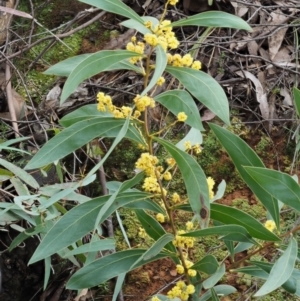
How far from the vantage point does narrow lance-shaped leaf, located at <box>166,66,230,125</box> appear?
120cm

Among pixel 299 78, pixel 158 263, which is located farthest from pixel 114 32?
pixel 158 263

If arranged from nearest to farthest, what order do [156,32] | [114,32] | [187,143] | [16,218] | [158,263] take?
1. [156,32]
2. [187,143]
3. [16,218]
4. [158,263]
5. [114,32]

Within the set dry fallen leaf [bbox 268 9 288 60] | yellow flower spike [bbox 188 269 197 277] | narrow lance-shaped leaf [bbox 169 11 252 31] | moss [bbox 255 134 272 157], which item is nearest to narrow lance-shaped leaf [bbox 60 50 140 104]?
narrow lance-shaped leaf [bbox 169 11 252 31]

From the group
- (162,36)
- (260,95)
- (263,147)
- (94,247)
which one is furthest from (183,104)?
(260,95)

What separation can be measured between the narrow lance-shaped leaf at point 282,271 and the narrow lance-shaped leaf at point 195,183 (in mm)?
195

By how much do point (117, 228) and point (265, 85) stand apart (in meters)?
1.07

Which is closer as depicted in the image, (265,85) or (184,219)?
(184,219)

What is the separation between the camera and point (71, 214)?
1299mm

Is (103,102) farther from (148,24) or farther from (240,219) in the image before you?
(240,219)

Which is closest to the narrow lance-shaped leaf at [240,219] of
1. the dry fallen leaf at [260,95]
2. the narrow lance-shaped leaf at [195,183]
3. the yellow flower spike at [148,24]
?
the narrow lance-shaped leaf at [195,183]

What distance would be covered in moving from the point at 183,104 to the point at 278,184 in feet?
0.95

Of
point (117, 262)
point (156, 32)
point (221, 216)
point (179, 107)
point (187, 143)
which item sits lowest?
point (117, 262)

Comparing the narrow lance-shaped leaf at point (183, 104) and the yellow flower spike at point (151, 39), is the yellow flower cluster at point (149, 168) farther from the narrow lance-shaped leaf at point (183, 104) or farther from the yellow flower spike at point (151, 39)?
the yellow flower spike at point (151, 39)

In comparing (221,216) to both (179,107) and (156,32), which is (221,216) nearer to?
(179,107)
